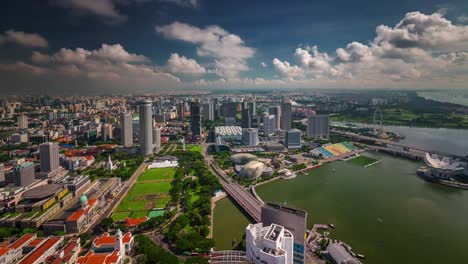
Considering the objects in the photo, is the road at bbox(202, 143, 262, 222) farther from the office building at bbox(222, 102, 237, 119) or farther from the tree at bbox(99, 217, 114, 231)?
the office building at bbox(222, 102, 237, 119)

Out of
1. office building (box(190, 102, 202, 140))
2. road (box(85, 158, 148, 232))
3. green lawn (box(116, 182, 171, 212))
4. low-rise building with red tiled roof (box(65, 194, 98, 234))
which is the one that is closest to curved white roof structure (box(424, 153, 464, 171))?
green lawn (box(116, 182, 171, 212))

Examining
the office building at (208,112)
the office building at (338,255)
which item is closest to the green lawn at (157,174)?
the office building at (338,255)

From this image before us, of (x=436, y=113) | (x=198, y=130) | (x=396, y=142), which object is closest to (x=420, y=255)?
(x=396, y=142)

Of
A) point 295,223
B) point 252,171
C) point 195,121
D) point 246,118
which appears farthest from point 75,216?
point 246,118

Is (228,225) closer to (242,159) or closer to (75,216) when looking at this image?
(75,216)

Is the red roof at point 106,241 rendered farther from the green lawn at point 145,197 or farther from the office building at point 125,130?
Result: the office building at point 125,130

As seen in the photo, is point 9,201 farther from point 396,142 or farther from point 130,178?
point 396,142
